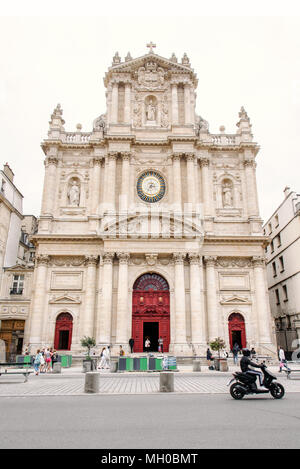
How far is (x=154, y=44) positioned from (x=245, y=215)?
2387 cm

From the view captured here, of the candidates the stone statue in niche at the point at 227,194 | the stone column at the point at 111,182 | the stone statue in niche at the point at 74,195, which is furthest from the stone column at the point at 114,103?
the stone statue in niche at the point at 227,194

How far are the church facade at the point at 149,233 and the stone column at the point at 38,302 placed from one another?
0.10m

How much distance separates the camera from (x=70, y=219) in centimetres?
3462

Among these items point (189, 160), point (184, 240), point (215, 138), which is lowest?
point (184, 240)

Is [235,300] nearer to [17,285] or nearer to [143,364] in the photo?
[143,364]

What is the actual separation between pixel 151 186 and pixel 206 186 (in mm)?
5794

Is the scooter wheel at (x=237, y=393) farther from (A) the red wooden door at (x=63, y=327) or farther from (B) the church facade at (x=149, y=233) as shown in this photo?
(A) the red wooden door at (x=63, y=327)

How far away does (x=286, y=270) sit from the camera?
38.4 meters

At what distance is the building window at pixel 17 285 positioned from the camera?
34.0m

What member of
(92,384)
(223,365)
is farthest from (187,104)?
(92,384)

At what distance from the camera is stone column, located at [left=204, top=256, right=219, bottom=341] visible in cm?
3077

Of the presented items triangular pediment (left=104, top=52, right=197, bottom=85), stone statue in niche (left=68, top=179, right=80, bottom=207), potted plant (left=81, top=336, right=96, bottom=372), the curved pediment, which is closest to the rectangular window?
triangular pediment (left=104, top=52, right=197, bottom=85)
